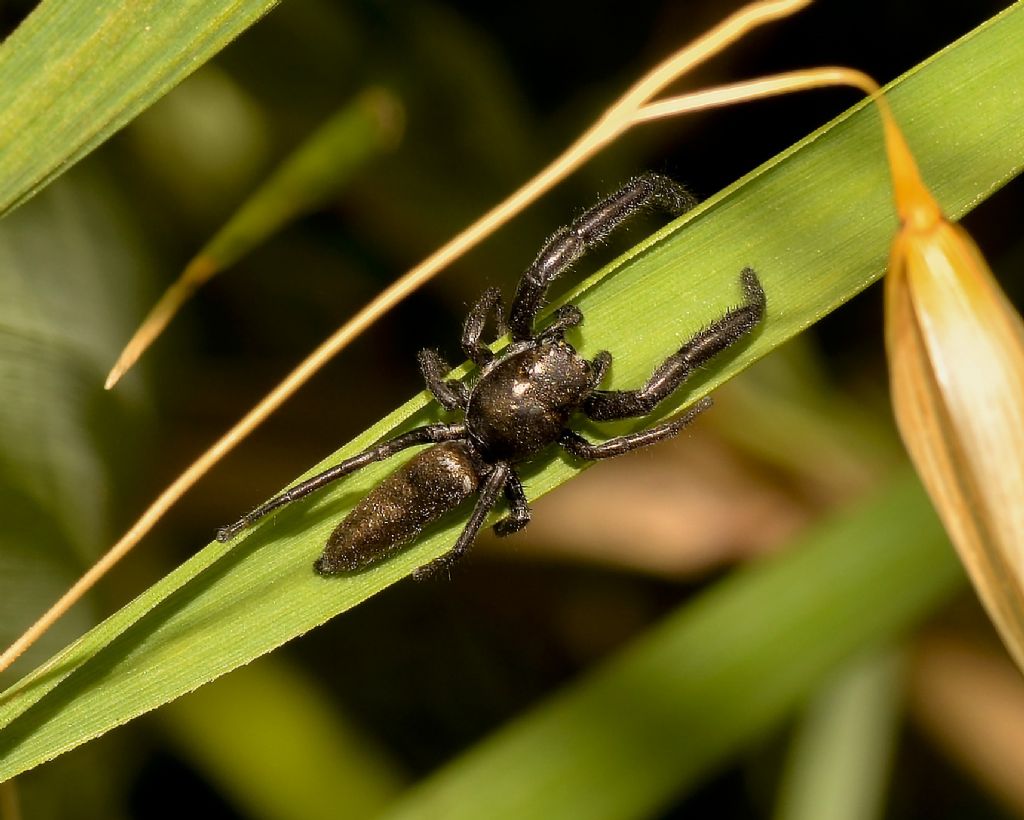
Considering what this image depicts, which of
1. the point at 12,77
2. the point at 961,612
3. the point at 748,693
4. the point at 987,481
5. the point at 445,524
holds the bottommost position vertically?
the point at 987,481

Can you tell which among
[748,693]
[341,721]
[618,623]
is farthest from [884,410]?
[341,721]

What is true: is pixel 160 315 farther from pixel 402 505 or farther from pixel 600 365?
pixel 600 365

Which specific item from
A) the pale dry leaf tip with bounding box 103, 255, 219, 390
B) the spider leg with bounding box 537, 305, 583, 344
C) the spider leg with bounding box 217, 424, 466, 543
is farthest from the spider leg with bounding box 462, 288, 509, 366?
the pale dry leaf tip with bounding box 103, 255, 219, 390

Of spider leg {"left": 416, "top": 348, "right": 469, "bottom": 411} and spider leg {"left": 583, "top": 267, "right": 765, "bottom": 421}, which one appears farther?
spider leg {"left": 416, "top": 348, "right": 469, "bottom": 411}

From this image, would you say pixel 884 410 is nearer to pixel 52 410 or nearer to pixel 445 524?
pixel 445 524

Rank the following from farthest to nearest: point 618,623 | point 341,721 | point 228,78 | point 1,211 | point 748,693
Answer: point 618,623
point 228,78
point 341,721
point 748,693
point 1,211

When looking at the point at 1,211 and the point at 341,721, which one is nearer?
the point at 1,211

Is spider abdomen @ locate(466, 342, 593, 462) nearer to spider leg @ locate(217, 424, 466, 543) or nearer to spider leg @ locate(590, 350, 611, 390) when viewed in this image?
spider leg @ locate(590, 350, 611, 390)
